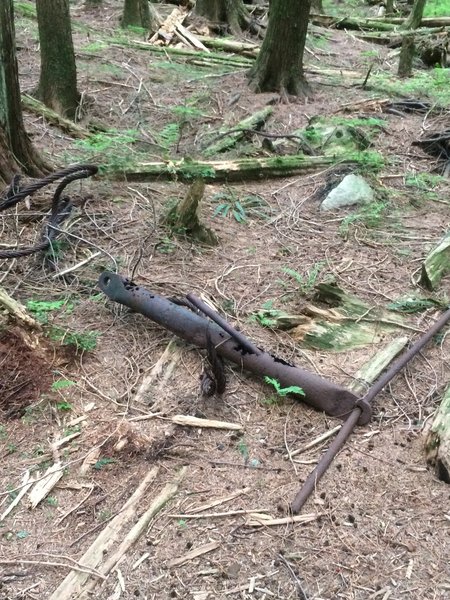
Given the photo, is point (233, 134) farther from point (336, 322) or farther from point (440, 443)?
point (440, 443)

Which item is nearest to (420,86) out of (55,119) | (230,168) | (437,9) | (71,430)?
(230,168)

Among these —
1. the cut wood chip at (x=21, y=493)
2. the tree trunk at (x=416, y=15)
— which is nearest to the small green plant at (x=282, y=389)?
the cut wood chip at (x=21, y=493)

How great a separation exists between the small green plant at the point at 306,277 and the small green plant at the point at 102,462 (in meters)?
1.95

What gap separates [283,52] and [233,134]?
2.27 m

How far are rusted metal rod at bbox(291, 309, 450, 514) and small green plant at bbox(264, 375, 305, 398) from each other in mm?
297

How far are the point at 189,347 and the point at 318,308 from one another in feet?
3.22

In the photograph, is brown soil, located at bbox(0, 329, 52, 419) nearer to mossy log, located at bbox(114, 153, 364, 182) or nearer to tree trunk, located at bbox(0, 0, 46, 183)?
tree trunk, located at bbox(0, 0, 46, 183)

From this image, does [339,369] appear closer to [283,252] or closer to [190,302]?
[190,302]

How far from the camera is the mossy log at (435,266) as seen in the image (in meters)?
4.20

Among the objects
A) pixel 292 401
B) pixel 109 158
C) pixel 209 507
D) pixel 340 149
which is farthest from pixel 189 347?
pixel 340 149

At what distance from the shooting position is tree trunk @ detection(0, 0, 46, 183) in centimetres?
453

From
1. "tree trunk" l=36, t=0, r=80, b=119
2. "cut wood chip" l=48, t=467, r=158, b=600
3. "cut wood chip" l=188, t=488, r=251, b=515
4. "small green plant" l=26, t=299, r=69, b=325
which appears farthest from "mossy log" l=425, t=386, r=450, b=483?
"tree trunk" l=36, t=0, r=80, b=119

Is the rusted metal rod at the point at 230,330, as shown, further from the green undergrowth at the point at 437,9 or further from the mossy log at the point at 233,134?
the green undergrowth at the point at 437,9

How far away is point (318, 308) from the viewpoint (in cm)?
392
